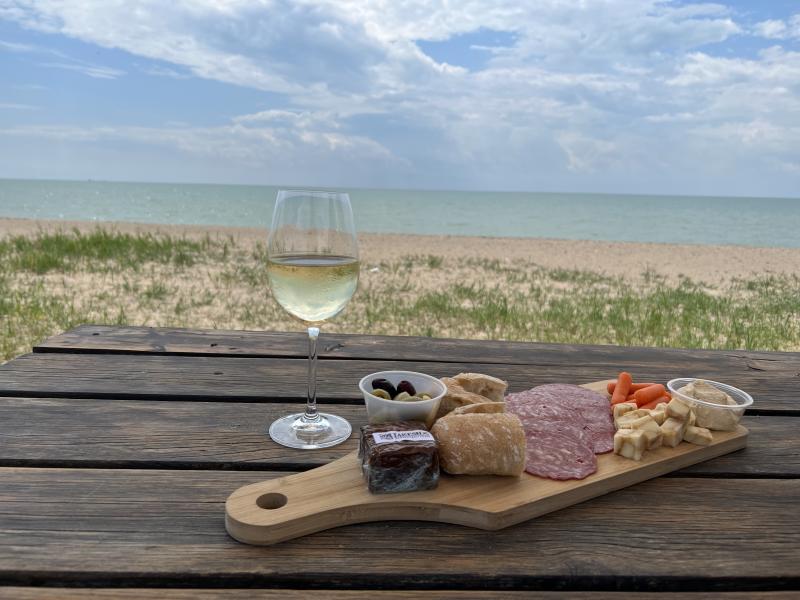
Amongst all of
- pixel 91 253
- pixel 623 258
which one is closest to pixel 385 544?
pixel 91 253

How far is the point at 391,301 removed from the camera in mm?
7875

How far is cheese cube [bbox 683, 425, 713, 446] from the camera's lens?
1.28 m

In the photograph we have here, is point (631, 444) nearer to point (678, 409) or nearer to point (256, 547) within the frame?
point (678, 409)

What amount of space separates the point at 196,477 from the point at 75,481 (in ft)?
0.69

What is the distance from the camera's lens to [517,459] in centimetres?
112

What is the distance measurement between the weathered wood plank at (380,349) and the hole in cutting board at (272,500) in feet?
3.18

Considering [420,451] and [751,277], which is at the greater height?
[751,277]

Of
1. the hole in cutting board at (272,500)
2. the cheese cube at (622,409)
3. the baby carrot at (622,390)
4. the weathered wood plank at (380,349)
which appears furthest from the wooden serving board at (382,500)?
the weathered wood plank at (380,349)

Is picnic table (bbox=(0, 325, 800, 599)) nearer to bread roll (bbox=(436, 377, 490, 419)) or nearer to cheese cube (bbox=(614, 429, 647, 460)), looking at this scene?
cheese cube (bbox=(614, 429, 647, 460))

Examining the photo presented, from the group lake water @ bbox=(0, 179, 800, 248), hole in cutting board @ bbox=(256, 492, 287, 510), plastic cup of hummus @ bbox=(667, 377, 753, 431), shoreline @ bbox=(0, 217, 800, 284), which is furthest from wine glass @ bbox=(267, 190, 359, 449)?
shoreline @ bbox=(0, 217, 800, 284)

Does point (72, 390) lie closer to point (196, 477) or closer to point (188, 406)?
point (188, 406)

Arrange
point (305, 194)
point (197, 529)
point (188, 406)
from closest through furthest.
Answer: point (197, 529) < point (305, 194) < point (188, 406)

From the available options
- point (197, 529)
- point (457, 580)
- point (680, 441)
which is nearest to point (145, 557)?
point (197, 529)

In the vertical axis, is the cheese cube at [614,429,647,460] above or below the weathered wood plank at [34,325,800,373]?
below
